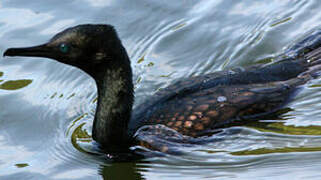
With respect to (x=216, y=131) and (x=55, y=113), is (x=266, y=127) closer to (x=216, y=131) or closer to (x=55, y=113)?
(x=216, y=131)

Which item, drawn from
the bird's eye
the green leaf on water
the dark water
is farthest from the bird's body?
the green leaf on water

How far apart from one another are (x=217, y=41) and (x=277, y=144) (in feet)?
8.70

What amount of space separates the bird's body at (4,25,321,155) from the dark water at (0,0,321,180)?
7.5 inches

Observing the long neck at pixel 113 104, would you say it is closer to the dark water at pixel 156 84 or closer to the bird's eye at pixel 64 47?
the dark water at pixel 156 84

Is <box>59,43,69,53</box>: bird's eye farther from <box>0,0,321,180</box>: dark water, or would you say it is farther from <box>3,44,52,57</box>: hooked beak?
<box>0,0,321,180</box>: dark water

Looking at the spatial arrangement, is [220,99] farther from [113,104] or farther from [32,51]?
[32,51]

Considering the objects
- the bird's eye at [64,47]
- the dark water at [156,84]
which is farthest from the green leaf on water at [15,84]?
the bird's eye at [64,47]

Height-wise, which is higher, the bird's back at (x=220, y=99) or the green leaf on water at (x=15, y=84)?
the green leaf on water at (x=15, y=84)

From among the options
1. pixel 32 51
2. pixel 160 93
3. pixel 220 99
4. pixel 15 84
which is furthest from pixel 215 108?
pixel 15 84

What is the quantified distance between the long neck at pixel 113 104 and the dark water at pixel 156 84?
0.23 m

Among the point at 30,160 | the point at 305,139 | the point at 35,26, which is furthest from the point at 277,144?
the point at 35,26

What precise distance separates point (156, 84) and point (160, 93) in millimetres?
833

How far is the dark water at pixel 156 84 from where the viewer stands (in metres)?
6.59

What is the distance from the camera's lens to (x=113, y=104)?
6750mm
